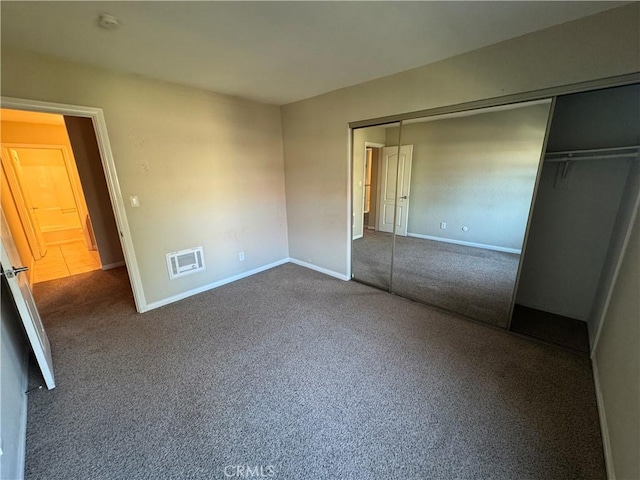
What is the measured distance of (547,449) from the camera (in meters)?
1.40

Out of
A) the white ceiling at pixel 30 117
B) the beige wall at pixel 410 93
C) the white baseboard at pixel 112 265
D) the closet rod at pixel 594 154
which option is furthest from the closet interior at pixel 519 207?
the white ceiling at pixel 30 117

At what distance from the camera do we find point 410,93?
2525mm

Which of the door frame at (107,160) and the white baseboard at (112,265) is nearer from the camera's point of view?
the door frame at (107,160)

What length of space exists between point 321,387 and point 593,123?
3.08 meters

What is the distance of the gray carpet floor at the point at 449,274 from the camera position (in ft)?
9.47

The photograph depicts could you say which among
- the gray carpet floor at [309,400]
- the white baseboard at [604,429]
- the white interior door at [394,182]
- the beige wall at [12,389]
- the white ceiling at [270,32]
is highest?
the white ceiling at [270,32]

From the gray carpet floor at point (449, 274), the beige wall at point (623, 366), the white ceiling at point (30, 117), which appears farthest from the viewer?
the white ceiling at point (30, 117)

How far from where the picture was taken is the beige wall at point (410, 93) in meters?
1.63

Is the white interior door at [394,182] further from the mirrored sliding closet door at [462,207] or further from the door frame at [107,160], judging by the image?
the door frame at [107,160]

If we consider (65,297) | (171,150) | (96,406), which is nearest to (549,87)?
(171,150)

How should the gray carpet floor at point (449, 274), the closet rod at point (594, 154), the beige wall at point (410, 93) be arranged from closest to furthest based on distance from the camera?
the beige wall at point (410, 93) < the closet rod at point (594, 154) < the gray carpet floor at point (449, 274)

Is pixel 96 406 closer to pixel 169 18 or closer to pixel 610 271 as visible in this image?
pixel 169 18

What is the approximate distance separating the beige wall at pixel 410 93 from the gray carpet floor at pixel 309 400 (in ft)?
4.79

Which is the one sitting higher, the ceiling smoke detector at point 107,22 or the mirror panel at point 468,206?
the ceiling smoke detector at point 107,22
